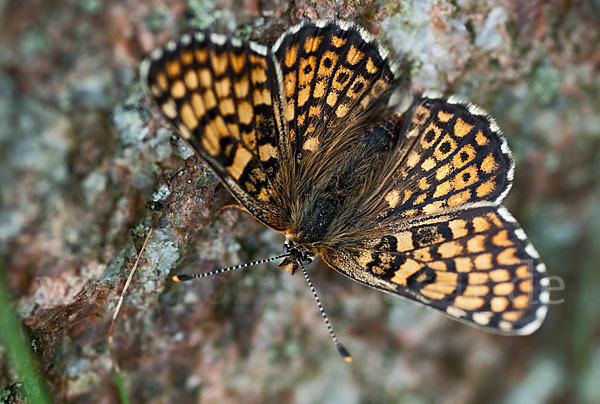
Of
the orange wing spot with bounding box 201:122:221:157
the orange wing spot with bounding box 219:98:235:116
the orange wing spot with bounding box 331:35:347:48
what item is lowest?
the orange wing spot with bounding box 201:122:221:157

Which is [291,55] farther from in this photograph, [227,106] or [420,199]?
[420,199]

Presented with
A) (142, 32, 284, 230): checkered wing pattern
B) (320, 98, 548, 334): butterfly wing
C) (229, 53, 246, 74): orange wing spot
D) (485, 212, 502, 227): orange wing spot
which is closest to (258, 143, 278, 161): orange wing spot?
(142, 32, 284, 230): checkered wing pattern

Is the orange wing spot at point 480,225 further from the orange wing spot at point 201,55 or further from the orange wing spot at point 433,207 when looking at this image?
the orange wing spot at point 201,55

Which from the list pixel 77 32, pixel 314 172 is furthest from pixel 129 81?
pixel 314 172

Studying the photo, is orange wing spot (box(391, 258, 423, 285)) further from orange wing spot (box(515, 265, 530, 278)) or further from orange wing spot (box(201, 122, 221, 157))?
orange wing spot (box(201, 122, 221, 157))

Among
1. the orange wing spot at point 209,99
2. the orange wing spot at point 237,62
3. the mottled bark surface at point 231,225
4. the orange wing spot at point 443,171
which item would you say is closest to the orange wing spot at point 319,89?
the mottled bark surface at point 231,225

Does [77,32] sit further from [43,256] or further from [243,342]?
[243,342]

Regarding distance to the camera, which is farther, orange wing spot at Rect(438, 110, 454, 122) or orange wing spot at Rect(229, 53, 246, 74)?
orange wing spot at Rect(438, 110, 454, 122)
